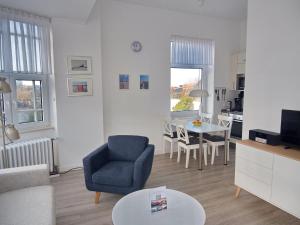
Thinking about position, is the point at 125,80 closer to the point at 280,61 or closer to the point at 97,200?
the point at 97,200

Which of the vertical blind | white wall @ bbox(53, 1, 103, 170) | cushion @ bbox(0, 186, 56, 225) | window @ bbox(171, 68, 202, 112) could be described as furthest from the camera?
window @ bbox(171, 68, 202, 112)

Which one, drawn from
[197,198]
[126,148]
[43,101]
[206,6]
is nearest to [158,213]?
[197,198]

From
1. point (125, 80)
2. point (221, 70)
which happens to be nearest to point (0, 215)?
point (125, 80)

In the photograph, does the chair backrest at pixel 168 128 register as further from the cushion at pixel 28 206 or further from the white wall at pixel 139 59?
the cushion at pixel 28 206

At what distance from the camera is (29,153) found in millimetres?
3285

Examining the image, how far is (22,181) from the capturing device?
2.25 metres

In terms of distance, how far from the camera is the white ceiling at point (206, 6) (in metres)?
4.06

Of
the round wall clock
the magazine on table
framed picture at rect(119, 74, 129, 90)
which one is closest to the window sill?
framed picture at rect(119, 74, 129, 90)

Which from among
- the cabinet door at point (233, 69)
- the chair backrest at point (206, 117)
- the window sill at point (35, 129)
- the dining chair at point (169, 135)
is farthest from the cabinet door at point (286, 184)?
the window sill at point (35, 129)

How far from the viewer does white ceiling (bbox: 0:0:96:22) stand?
2.92 metres

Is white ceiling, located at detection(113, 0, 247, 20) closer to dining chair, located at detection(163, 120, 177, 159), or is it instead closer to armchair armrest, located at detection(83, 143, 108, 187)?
dining chair, located at detection(163, 120, 177, 159)

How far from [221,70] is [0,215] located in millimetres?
4999

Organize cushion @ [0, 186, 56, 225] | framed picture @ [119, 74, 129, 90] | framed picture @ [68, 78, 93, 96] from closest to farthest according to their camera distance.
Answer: cushion @ [0, 186, 56, 225], framed picture @ [68, 78, 93, 96], framed picture @ [119, 74, 129, 90]

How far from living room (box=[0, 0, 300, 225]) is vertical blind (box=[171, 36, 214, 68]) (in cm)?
5
